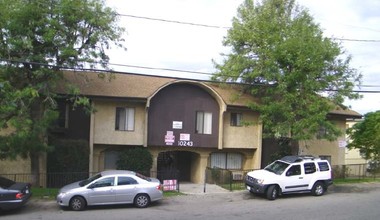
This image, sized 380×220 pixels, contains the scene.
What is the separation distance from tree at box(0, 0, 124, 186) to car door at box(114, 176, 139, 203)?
4.40 meters

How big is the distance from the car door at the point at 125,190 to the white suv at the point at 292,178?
6.12 m

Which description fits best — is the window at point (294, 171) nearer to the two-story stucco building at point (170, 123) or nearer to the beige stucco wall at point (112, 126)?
the two-story stucco building at point (170, 123)

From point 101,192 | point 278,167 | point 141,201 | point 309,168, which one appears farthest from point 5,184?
point 309,168

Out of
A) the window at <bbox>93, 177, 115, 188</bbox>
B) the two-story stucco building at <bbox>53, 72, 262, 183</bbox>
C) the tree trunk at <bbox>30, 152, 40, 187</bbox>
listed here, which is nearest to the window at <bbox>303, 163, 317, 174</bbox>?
the two-story stucco building at <bbox>53, 72, 262, 183</bbox>

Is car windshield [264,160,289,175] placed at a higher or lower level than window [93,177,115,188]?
higher

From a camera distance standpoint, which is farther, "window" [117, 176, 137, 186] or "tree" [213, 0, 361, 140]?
"tree" [213, 0, 361, 140]

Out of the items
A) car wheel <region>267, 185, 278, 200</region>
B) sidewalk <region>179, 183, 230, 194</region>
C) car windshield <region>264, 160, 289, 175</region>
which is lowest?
sidewalk <region>179, 183, 230, 194</region>

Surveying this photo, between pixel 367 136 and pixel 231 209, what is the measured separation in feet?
71.5

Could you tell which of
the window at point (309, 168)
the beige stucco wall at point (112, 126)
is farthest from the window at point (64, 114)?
the window at point (309, 168)

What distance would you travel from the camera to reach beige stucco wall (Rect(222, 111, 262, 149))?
96.0 ft

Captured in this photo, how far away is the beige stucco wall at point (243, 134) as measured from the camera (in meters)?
29.3

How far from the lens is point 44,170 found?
2433 cm

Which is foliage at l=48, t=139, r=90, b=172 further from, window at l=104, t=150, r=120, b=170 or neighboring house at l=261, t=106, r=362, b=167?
neighboring house at l=261, t=106, r=362, b=167

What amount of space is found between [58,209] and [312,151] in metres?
20.7
